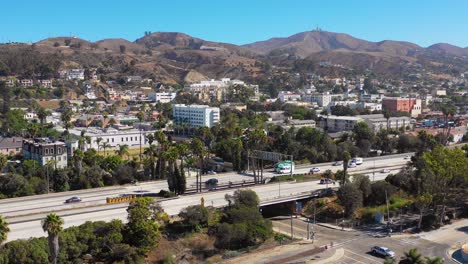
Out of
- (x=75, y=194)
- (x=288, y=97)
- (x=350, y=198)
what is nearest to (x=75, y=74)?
(x=288, y=97)

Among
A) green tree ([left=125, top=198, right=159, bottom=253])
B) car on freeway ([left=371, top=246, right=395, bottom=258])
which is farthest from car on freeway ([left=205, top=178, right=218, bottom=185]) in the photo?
car on freeway ([left=371, top=246, right=395, bottom=258])

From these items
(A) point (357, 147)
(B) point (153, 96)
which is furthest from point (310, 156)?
(B) point (153, 96)

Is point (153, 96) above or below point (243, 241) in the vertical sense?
above

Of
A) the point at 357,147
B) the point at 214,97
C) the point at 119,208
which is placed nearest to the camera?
the point at 119,208

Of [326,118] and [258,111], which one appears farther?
[258,111]

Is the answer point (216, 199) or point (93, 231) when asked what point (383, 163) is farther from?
point (93, 231)

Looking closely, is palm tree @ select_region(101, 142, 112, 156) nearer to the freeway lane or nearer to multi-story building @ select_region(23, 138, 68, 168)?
multi-story building @ select_region(23, 138, 68, 168)
